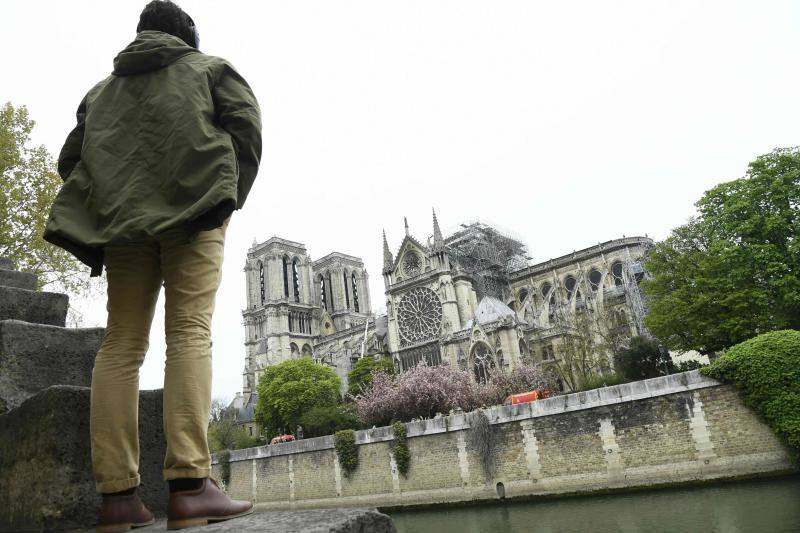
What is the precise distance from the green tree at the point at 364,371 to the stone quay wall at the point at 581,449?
Answer: 20102 millimetres

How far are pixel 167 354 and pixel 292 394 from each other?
130ft

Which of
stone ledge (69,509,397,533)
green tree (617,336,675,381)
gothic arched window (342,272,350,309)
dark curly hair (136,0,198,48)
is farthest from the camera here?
gothic arched window (342,272,350,309)

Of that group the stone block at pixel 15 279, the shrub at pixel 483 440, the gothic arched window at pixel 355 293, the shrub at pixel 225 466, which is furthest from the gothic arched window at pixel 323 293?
the stone block at pixel 15 279

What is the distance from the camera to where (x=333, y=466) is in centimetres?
2261

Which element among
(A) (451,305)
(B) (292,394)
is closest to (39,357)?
(B) (292,394)

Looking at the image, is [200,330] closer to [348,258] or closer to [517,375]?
[517,375]

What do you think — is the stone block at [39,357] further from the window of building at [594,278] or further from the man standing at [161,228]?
the window of building at [594,278]

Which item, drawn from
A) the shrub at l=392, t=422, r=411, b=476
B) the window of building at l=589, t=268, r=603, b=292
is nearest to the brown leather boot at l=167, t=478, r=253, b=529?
the shrub at l=392, t=422, r=411, b=476

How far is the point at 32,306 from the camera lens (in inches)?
157

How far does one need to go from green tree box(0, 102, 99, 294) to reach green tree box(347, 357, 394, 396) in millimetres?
29964

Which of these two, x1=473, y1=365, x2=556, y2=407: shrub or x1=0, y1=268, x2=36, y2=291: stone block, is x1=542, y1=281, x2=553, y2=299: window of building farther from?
x1=0, y1=268, x2=36, y2=291: stone block

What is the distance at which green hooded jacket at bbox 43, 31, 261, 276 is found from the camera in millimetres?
2221

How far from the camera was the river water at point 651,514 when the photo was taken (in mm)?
10422

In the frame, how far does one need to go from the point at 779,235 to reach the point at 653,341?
672cm
